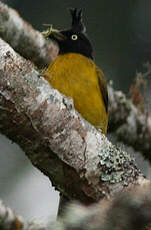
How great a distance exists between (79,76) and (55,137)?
1.72 m

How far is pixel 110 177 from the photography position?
240cm

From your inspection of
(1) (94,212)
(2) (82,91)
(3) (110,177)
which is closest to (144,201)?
(1) (94,212)

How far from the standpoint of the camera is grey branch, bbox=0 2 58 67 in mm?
4230

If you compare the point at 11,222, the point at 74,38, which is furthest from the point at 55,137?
the point at 74,38

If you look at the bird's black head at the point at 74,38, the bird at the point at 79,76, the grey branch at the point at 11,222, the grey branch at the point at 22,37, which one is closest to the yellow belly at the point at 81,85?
the bird at the point at 79,76

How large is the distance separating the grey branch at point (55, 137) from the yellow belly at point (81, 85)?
1.20 meters

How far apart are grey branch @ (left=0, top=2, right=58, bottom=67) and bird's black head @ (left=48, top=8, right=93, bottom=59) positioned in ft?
0.60

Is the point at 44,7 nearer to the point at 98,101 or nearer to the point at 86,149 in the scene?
the point at 98,101

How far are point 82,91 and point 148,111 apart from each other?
153cm

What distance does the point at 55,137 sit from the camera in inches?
92.0

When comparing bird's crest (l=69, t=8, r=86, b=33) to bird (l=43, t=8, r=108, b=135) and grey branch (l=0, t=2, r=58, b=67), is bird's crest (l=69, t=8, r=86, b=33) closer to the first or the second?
bird (l=43, t=8, r=108, b=135)

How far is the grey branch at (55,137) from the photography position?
7.35 ft

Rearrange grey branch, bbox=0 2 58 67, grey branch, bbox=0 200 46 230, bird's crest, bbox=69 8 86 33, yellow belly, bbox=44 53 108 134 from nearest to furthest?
grey branch, bbox=0 200 46 230
yellow belly, bbox=44 53 108 134
grey branch, bbox=0 2 58 67
bird's crest, bbox=69 8 86 33

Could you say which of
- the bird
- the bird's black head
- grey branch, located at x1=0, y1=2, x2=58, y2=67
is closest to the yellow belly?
the bird
